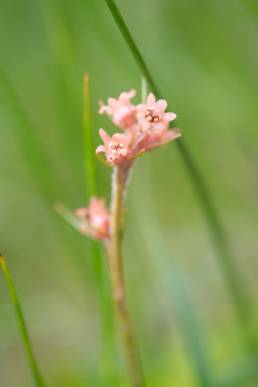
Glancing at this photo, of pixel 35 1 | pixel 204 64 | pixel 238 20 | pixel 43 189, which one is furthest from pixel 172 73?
pixel 35 1

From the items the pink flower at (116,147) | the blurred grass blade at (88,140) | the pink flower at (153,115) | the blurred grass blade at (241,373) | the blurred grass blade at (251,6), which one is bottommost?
the blurred grass blade at (241,373)

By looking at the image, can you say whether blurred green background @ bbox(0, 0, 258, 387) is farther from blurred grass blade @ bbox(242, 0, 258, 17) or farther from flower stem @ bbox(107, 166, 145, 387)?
flower stem @ bbox(107, 166, 145, 387)

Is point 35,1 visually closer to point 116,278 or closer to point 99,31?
point 99,31

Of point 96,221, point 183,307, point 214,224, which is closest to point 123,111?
point 96,221

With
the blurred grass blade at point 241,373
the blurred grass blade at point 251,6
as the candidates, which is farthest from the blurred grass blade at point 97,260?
the blurred grass blade at point 251,6

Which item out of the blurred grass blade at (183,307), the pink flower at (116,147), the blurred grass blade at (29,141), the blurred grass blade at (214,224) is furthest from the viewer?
the blurred grass blade at (29,141)

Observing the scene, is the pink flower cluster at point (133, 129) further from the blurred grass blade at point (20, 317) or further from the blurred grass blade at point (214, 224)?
the blurred grass blade at point (20, 317)

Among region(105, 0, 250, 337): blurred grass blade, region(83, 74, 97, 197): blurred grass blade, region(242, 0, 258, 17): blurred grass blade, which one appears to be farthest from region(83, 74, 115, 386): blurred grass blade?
region(242, 0, 258, 17): blurred grass blade
